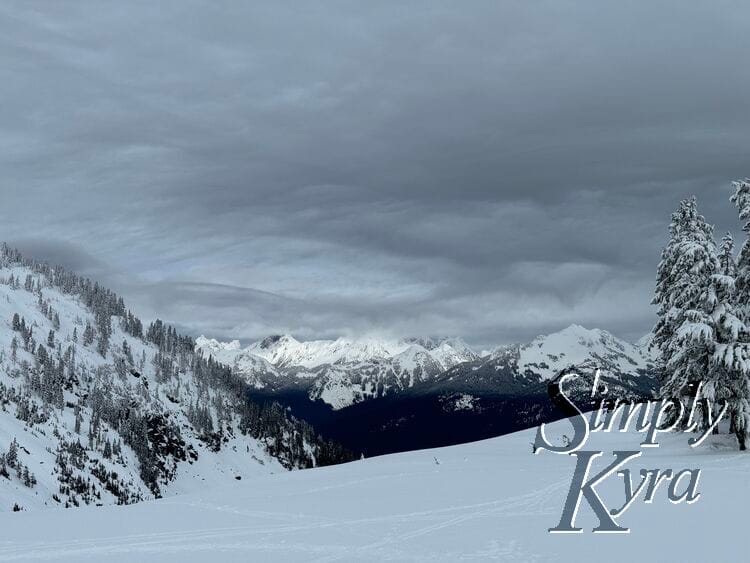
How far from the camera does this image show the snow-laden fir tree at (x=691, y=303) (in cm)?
3394

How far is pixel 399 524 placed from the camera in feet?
54.1

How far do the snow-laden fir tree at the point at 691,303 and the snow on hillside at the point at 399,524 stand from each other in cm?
780

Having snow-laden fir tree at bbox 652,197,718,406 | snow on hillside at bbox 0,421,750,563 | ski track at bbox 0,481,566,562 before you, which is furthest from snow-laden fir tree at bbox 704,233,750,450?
ski track at bbox 0,481,566,562

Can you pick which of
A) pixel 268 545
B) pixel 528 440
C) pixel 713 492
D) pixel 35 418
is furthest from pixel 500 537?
pixel 35 418

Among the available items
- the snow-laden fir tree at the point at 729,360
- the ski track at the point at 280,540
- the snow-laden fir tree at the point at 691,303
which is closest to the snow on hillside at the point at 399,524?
the ski track at the point at 280,540

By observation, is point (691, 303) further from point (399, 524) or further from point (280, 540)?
point (280, 540)

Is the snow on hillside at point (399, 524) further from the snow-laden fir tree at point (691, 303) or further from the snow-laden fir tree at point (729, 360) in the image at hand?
the snow-laden fir tree at point (691, 303)

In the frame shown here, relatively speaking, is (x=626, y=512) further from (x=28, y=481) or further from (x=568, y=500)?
(x=28, y=481)

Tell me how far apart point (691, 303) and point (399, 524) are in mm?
26979

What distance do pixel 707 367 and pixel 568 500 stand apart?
21310 mm

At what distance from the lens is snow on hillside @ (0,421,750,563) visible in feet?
41.6

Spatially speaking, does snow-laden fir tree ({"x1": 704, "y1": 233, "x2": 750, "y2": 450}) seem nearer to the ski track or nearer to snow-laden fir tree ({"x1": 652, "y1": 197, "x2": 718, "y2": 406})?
snow-laden fir tree ({"x1": 652, "y1": 197, "x2": 718, "y2": 406})

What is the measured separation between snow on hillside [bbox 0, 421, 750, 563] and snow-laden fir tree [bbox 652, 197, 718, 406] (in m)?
7.80

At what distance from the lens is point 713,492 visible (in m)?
18.9
